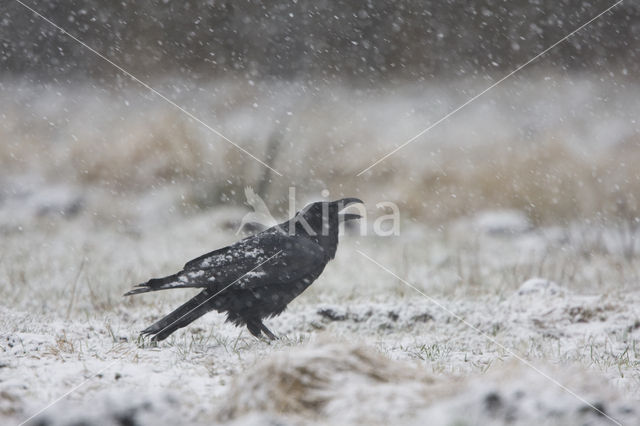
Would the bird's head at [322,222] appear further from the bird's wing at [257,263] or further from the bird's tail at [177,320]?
the bird's tail at [177,320]

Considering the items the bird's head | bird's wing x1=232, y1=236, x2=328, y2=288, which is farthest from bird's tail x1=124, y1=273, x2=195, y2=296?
the bird's head

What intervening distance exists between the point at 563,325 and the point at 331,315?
2320 mm

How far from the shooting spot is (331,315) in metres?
6.12

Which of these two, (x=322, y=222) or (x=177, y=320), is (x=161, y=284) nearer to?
(x=177, y=320)

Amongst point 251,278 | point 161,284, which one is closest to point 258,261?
point 251,278

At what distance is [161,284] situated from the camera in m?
4.20

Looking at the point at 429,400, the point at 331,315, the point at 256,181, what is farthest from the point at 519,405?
the point at 256,181

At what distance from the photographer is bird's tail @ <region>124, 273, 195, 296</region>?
4152 mm

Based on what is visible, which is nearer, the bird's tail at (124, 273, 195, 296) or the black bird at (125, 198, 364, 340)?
the bird's tail at (124, 273, 195, 296)

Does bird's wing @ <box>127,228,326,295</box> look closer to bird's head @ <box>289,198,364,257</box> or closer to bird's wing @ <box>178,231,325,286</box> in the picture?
bird's wing @ <box>178,231,325,286</box>

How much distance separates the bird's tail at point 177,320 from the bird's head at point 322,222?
1.11 m

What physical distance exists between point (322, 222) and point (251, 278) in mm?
898

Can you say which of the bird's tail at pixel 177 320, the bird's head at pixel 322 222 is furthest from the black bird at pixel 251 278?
the bird's head at pixel 322 222

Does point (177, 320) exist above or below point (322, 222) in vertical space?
below
